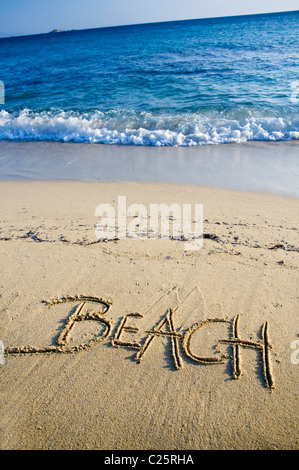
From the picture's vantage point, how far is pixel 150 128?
7543mm

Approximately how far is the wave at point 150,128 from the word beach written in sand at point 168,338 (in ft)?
16.2

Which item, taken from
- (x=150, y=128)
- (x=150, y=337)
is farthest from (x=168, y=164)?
(x=150, y=337)

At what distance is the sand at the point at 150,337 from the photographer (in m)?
1.82

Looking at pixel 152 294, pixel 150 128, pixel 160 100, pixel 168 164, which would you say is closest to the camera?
pixel 152 294

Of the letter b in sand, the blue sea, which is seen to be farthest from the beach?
the blue sea

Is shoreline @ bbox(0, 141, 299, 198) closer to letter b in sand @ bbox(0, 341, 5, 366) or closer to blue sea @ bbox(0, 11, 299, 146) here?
blue sea @ bbox(0, 11, 299, 146)

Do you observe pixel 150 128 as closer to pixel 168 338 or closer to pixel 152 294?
pixel 152 294

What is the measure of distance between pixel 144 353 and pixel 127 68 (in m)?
14.9

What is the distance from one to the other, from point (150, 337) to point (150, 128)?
6.27 m

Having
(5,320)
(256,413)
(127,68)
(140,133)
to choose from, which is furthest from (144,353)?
(127,68)

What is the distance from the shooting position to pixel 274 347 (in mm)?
2225

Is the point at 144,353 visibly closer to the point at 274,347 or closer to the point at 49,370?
the point at 49,370

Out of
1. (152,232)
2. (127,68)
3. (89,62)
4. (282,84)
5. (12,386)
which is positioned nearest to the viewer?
(12,386)
